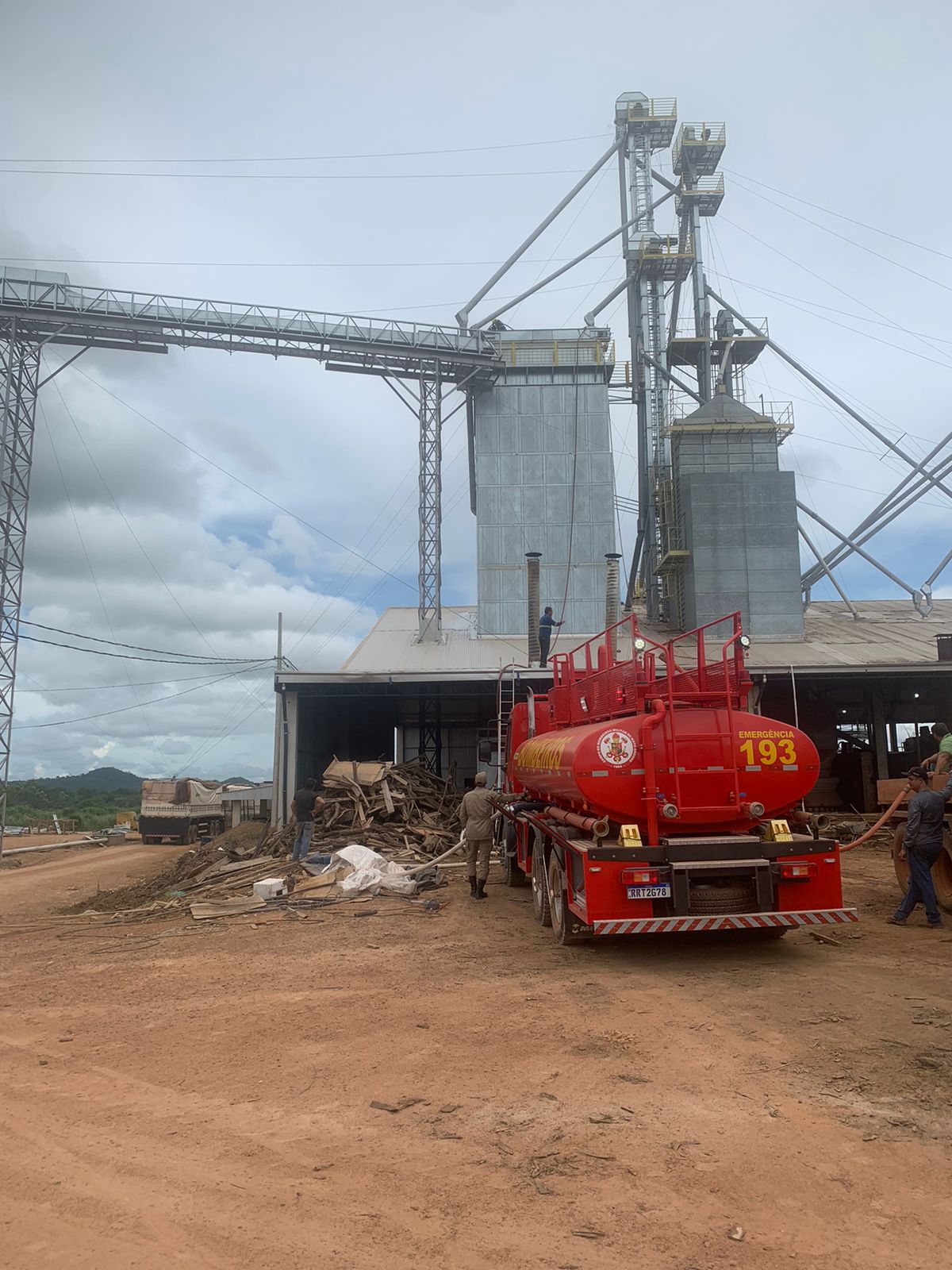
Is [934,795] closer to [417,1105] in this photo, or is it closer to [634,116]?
[417,1105]

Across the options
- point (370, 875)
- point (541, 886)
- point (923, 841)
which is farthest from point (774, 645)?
point (541, 886)

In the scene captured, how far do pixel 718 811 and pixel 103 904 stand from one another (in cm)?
1158

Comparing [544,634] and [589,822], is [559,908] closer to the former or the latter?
[589,822]

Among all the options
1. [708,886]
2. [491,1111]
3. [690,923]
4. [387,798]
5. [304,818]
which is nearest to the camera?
[491,1111]

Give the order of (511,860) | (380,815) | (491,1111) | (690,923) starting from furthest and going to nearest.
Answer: (380,815)
(511,860)
(690,923)
(491,1111)

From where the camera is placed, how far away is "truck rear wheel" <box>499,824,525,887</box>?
544 inches

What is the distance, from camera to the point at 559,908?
31.4 ft

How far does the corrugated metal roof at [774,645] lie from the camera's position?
22.0 m

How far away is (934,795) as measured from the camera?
942 centimetres

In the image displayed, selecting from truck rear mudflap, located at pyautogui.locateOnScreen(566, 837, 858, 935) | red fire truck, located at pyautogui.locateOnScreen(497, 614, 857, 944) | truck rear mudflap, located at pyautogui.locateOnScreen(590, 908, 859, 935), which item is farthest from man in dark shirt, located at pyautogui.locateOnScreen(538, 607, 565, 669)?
truck rear mudflap, located at pyautogui.locateOnScreen(590, 908, 859, 935)

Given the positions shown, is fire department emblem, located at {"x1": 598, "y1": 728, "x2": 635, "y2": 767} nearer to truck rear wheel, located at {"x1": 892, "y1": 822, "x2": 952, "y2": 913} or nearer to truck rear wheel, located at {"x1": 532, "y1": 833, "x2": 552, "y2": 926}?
truck rear wheel, located at {"x1": 532, "y1": 833, "x2": 552, "y2": 926}

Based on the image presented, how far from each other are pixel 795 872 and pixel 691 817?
1.08 meters

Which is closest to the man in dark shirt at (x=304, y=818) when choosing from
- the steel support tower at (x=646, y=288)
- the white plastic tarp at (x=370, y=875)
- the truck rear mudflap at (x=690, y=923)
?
the white plastic tarp at (x=370, y=875)

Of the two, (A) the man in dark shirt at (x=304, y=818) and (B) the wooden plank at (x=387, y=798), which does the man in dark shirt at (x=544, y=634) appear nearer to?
(B) the wooden plank at (x=387, y=798)
